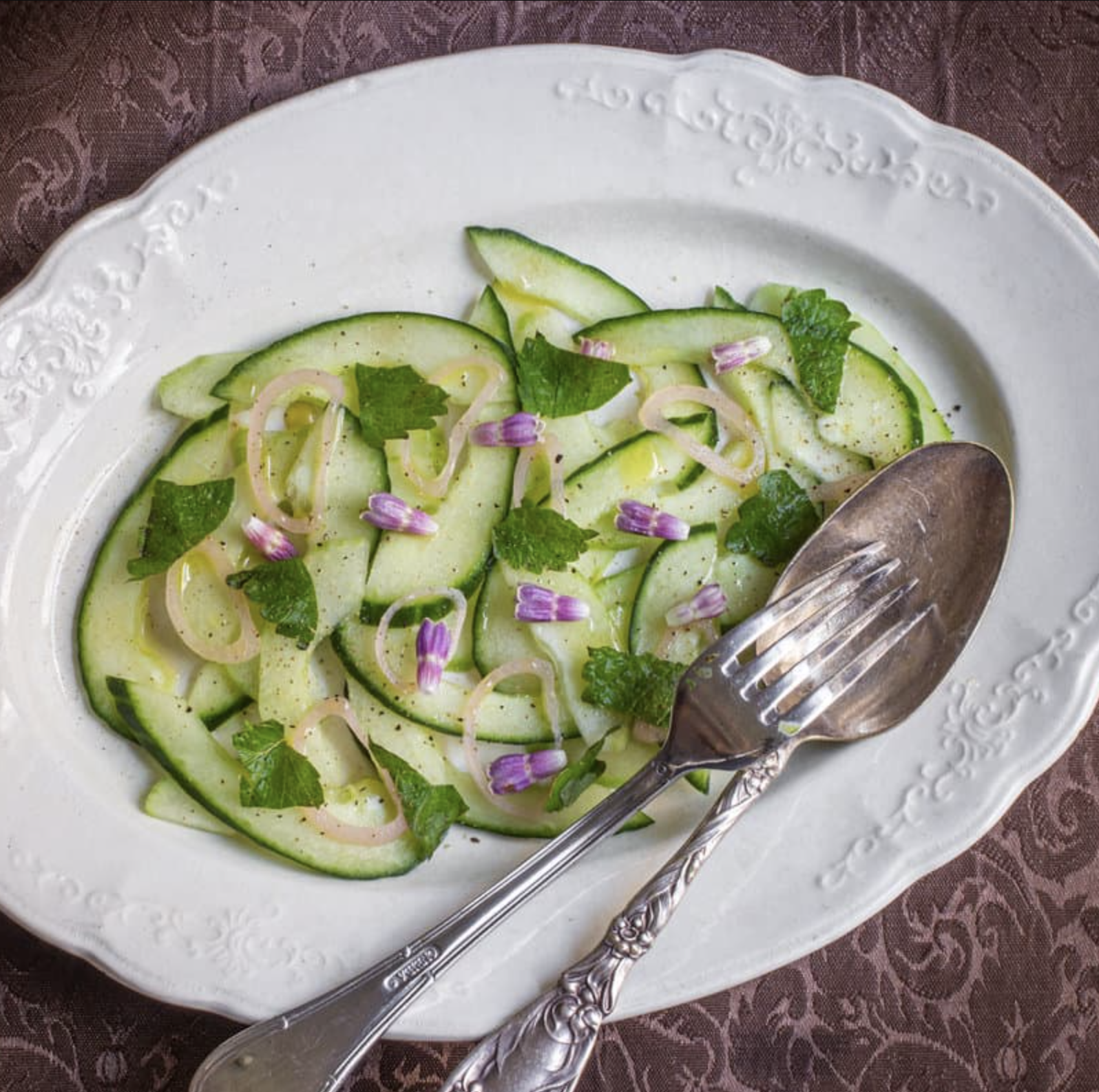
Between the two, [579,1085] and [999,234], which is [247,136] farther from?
[579,1085]

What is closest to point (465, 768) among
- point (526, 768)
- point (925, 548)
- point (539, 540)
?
point (526, 768)

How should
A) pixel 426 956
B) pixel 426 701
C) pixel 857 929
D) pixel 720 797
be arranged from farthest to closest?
1. pixel 857 929
2. pixel 426 701
3. pixel 720 797
4. pixel 426 956

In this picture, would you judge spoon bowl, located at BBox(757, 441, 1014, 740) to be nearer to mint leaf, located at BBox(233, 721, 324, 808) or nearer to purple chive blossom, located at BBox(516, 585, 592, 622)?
purple chive blossom, located at BBox(516, 585, 592, 622)

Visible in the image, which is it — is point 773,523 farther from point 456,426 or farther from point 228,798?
point 228,798

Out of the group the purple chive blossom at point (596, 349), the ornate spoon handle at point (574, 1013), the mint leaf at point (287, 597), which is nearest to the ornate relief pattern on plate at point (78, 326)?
the mint leaf at point (287, 597)

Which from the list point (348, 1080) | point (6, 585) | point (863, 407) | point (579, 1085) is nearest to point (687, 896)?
point (579, 1085)

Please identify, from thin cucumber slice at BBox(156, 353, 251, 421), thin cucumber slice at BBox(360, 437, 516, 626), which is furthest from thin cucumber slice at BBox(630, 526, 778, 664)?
thin cucumber slice at BBox(156, 353, 251, 421)
